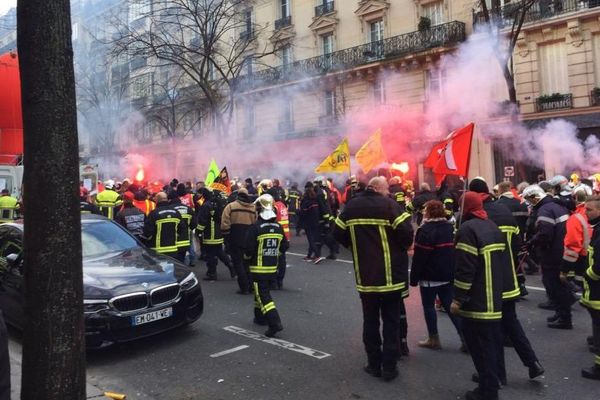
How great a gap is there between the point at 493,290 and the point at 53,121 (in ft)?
10.5

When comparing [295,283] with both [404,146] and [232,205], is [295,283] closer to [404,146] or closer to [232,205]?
[232,205]

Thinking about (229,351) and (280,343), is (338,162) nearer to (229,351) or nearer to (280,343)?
(280,343)

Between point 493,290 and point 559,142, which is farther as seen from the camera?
point 559,142

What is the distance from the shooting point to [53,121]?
252 centimetres

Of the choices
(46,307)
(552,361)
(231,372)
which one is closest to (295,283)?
(231,372)

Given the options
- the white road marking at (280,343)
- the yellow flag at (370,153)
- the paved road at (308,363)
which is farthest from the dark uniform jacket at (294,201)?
the white road marking at (280,343)

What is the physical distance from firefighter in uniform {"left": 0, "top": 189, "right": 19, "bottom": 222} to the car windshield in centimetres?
601

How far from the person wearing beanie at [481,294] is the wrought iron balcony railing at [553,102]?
1682 cm

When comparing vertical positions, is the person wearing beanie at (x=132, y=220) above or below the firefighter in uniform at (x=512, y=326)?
above

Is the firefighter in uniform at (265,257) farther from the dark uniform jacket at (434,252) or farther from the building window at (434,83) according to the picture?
the building window at (434,83)

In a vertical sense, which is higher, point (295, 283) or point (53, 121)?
point (53, 121)

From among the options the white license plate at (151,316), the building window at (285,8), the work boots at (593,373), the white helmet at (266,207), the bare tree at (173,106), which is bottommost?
the work boots at (593,373)

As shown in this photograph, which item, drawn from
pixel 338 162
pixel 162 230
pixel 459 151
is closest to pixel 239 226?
pixel 162 230

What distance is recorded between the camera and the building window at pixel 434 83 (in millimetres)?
21047
